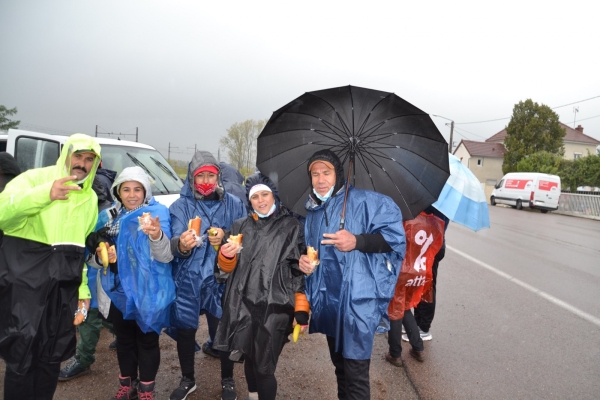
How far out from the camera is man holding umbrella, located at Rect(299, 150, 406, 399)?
7.88ft

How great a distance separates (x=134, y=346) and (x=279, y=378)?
1310mm

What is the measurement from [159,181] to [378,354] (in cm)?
397

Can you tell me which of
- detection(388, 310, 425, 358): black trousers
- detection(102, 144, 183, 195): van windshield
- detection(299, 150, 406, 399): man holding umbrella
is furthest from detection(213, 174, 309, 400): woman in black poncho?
detection(102, 144, 183, 195): van windshield

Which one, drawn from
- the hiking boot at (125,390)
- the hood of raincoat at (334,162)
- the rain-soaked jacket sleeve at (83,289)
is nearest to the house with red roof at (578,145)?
the hood of raincoat at (334,162)

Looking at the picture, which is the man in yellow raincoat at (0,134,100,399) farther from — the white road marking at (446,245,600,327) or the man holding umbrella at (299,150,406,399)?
the white road marking at (446,245,600,327)

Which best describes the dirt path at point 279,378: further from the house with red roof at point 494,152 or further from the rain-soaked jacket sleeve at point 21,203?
the house with red roof at point 494,152

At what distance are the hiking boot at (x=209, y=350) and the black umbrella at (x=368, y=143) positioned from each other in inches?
80.2

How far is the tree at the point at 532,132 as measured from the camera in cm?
4041

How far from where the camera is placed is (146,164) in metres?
6.07

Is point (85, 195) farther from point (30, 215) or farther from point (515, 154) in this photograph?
point (515, 154)

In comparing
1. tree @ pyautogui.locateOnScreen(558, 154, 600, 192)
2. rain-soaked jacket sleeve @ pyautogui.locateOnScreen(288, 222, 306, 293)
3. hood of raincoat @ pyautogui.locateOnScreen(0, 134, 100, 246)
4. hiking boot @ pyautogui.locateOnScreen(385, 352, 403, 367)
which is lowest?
hiking boot @ pyautogui.locateOnScreen(385, 352, 403, 367)

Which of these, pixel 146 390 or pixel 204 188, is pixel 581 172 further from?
pixel 146 390

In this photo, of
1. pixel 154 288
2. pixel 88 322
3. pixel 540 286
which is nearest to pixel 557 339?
pixel 540 286

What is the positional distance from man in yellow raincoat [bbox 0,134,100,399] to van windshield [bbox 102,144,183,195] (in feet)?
9.95
